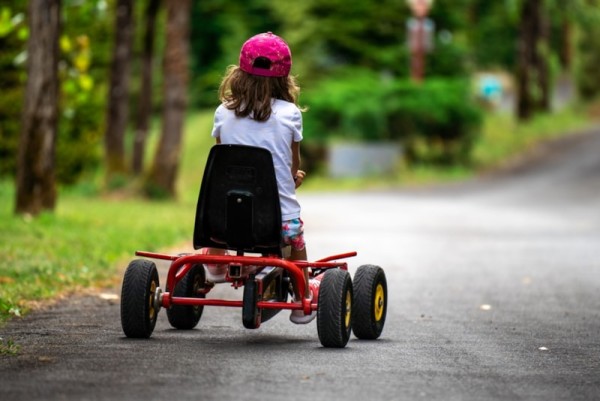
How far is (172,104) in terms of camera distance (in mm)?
→ 28062

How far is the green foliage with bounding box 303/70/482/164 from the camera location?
134ft

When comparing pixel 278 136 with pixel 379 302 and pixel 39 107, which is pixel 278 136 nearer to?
pixel 379 302

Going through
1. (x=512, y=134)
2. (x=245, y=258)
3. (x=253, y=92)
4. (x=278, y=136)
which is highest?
(x=512, y=134)

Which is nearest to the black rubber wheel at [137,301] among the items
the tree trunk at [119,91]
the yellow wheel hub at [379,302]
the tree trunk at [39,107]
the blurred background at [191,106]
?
the yellow wheel hub at [379,302]

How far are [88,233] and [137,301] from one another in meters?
9.38

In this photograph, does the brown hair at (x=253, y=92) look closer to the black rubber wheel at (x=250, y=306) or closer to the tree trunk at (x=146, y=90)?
→ the black rubber wheel at (x=250, y=306)

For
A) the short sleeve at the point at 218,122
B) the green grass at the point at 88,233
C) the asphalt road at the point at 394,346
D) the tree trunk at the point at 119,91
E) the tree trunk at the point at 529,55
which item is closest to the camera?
the asphalt road at the point at 394,346

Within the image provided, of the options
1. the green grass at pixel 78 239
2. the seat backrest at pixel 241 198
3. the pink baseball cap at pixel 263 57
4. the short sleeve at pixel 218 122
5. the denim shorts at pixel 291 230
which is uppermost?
the pink baseball cap at pixel 263 57

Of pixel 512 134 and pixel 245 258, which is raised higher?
pixel 512 134

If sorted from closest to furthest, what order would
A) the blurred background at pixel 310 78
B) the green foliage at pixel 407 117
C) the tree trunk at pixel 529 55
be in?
the blurred background at pixel 310 78 → the green foliage at pixel 407 117 → the tree trunk at pixel 529 55

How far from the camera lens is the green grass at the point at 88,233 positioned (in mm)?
11836

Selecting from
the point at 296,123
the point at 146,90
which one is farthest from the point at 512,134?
the point at 296,123

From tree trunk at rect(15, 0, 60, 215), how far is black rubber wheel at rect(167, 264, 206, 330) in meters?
10.3

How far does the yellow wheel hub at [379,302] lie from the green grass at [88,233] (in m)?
2.29
